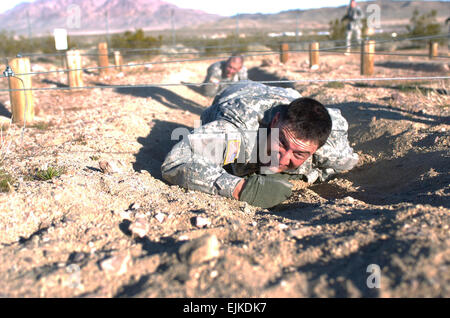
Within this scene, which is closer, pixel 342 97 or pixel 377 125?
pixel 377 125

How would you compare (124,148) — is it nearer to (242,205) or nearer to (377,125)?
(242,205)

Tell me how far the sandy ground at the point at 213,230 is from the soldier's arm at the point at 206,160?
10cm

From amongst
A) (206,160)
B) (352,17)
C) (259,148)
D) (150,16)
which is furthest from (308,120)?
(150,16)

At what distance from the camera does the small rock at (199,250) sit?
6.30 feet

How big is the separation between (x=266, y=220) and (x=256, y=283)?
0.83 metres

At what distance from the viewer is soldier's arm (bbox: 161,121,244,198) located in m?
3.15

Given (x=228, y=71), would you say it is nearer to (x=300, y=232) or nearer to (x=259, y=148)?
(x=259, y=148)

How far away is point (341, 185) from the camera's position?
382cm

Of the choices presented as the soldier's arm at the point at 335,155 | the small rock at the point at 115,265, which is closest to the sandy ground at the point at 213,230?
the small rock at the point at 115,265

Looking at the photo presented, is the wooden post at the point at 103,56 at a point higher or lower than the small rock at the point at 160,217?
higher

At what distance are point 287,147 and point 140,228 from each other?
137 cm

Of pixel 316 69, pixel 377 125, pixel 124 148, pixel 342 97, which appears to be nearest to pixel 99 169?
pixel 124 148

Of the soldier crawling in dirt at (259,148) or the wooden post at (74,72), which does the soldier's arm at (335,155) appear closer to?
the soldier crawling in dirt at (259,148)

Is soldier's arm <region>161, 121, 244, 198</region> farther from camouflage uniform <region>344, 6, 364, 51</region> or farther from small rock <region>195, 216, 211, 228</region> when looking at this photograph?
camouflage uniform <region>344, 6, 364, 51</region>
